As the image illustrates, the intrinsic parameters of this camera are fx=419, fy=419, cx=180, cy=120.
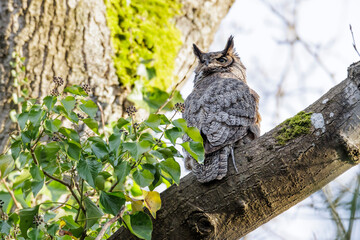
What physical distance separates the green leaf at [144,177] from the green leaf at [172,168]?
0.22 ft

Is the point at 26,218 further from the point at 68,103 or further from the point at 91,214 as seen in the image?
the point at 68,103

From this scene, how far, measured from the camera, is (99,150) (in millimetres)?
1759

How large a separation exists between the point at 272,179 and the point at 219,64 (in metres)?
1.96

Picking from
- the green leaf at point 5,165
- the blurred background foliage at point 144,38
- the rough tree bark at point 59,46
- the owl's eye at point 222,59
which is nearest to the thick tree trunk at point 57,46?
the rough tree bark at point 59,46

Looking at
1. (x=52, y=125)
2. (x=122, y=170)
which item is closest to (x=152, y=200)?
(x=122, y=170)

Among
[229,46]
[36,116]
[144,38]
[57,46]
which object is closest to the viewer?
[36,116]

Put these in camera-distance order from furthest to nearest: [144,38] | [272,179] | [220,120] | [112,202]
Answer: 1. [144,38]
2. [220,120]
3. [272,179]
4. [112,202]

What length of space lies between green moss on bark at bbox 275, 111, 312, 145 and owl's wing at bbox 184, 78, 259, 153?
18.4 inches

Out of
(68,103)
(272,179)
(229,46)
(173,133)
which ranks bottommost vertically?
(272,179)

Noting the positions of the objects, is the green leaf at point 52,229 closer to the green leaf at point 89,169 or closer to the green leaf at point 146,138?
the green leaf at point 89,169

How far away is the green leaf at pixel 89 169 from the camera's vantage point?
5.62 feet

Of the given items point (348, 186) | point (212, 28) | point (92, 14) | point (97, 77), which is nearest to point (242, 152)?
point (348, 186)

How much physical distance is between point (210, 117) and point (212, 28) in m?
1.84

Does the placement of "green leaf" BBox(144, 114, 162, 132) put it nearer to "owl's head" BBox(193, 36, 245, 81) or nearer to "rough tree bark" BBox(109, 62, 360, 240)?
"rough tree bark" BBox(109, 62, 360, 240)
